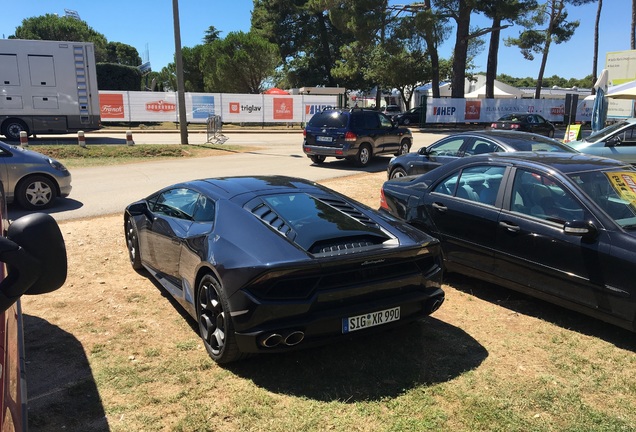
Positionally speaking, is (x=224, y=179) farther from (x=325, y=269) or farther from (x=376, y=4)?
(x=376, y=4)

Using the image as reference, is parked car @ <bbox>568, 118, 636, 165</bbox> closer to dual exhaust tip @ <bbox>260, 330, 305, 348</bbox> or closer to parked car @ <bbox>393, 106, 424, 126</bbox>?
dual exhaust tip @ <bbox>260, 330, 305, 348</bbox>

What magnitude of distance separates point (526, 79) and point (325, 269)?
139241 mm

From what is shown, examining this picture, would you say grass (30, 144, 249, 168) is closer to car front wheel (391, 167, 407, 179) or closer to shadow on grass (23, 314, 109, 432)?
car front wheel (391, 167, 407, 179)

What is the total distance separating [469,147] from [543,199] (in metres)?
4.87

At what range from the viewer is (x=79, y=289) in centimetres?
541

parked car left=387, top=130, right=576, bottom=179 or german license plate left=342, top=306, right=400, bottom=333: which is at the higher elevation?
parked car left=387, top=130, right=576, bottom=179

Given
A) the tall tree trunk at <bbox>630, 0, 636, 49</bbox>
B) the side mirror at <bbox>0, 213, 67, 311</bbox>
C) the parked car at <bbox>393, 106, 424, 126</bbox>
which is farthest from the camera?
the parked car at <bbox>393, 106, 424, 126</bbox>

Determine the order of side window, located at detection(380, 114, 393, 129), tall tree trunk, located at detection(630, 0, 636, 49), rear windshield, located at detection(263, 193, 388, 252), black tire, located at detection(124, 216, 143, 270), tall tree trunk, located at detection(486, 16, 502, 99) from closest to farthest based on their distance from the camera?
rear windshield, located at detection(263, 193, 388, 252) → black tire, located at detection(124, 216, 143, 270) → side window, located at detection(380, 114, 393, 129) → tall tree trunk, located at detection(630, 0, 636, 49) → tall tree trunk, located at detection(486, 16, 502, 99)

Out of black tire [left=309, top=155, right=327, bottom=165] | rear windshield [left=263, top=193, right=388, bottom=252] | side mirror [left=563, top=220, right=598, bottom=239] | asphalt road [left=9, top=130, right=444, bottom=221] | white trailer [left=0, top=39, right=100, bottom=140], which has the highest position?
white trailer [left=0, top=39, right=100, bottom=140]

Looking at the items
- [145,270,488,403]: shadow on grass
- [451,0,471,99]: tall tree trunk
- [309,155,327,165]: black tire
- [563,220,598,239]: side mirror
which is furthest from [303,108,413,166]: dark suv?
[451,0,471,99]: tall tree trunk

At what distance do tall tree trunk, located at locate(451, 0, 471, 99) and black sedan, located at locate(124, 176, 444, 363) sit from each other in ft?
106

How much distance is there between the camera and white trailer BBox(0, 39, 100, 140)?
1980cm

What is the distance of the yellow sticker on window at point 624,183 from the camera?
457 cm

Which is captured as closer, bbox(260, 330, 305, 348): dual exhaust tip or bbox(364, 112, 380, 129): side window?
bbox(260, 330, 305, 348): dual exhaust tip
